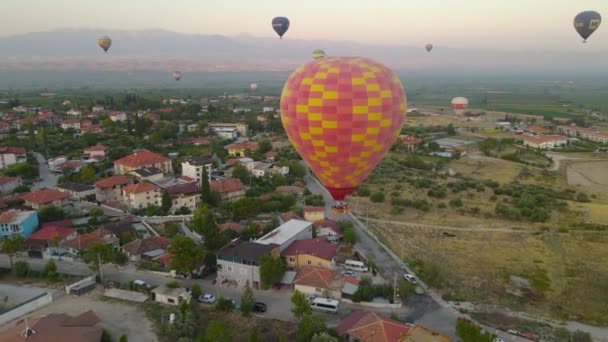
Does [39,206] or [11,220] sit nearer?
Answer: [11,220]

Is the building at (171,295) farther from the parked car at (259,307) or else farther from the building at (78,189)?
the building at (78,189)

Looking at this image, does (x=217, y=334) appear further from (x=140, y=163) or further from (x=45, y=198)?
(x=140, y=163)

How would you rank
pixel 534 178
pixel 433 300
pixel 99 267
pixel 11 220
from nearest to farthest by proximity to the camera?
pixel 433 300, pixel 99 267, pixel 11 220, pixel 534 178

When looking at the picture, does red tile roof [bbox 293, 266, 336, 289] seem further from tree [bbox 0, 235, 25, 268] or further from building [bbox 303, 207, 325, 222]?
tree [bbox 0, 235, 25, 268]

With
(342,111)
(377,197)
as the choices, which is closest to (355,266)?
(342,111)

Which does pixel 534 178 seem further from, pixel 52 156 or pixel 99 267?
pixel 52 156

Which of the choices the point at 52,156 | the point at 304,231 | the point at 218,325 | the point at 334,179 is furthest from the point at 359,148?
the point at 52,156
